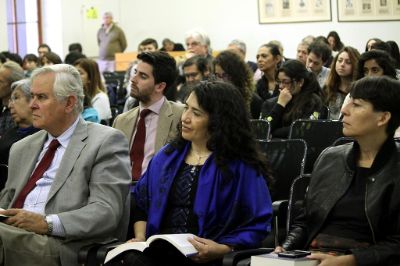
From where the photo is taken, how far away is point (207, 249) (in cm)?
347

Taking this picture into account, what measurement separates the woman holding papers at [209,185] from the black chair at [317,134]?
5.22 feet

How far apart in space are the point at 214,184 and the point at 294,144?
3.85 feet

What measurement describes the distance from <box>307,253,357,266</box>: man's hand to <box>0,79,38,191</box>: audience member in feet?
8.97

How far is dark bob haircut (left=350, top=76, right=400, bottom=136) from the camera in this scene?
3.46m

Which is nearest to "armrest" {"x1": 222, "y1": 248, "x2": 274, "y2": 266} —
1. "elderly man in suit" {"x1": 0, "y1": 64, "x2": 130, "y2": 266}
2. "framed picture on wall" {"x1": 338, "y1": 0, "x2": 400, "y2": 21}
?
"elderly man in suit" {"x1": 0, "y1": 64, "x2": 130, "y2": 266}

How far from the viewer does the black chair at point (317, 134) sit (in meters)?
5.29

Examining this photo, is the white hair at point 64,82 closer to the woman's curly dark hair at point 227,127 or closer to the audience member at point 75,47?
the woman's curly dark hair at point 227,127

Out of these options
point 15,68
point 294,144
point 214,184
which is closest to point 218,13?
point 15,68

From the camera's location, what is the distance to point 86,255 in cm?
361

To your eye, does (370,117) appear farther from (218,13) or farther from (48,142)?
(218,13)

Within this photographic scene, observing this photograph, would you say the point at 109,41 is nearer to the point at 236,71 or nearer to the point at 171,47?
the point at 171,47

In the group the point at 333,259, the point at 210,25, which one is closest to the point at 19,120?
the point at 333,259

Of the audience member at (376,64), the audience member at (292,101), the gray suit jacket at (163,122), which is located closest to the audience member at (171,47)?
the audience member at (292,101)

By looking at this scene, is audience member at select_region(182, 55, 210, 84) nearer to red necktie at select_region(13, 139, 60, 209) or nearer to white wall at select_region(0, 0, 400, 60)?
red necktie at select_region(13, 139, 60, 209)
